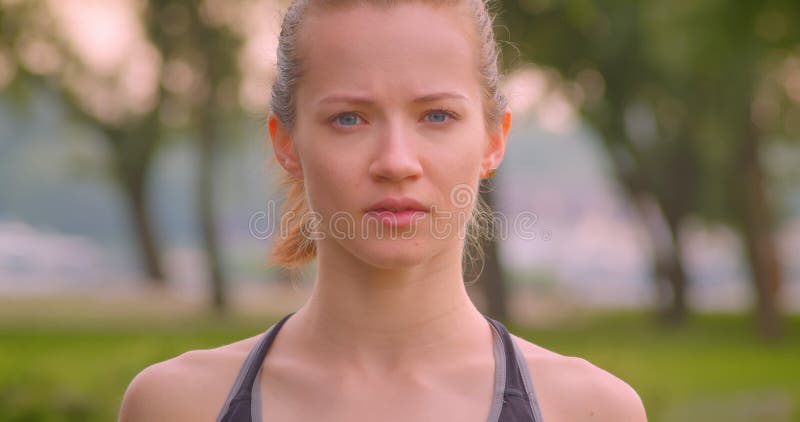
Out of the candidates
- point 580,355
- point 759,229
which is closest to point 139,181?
point 759,229

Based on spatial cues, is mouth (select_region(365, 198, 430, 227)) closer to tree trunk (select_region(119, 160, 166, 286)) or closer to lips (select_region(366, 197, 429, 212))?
lips (select_region(366, 197, 429, 212))

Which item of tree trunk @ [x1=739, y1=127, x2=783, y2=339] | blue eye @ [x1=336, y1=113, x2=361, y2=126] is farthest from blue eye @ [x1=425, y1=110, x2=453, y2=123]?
tree trunk @ [x1=739, y1=127, x2=783, y2=339]

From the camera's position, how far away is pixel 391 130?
89.0 inches

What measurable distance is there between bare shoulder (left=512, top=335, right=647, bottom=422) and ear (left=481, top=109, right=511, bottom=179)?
19.6 inches

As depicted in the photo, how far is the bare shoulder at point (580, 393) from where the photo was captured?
2328 mm

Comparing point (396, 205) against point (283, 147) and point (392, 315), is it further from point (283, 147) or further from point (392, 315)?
point (283, 147)

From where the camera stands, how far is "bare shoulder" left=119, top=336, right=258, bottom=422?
95.3 inches

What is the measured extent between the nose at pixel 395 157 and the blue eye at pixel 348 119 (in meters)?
0.07

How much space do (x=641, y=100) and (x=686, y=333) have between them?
5105mm

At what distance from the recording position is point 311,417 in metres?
2.33

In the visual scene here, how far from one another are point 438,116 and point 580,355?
867cm

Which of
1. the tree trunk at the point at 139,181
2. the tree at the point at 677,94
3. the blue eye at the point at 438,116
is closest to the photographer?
the blue eye at the point at 438,116

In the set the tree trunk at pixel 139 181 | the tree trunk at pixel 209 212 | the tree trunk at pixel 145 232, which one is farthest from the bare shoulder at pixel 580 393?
the tree trunk at pixel 145 232

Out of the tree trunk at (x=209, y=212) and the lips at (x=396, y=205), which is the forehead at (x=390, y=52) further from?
the tree trunk at (x=209, y=212)
